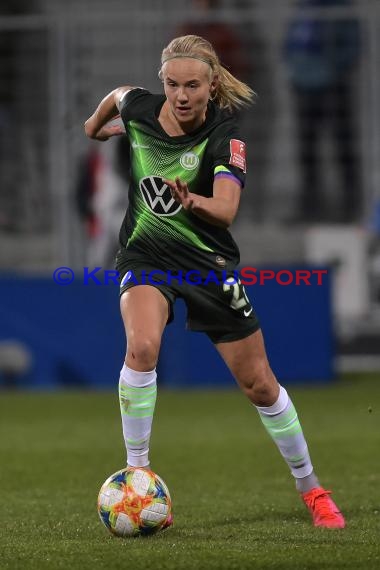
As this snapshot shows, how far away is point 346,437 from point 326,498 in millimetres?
3802

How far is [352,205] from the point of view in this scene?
48.5 feet

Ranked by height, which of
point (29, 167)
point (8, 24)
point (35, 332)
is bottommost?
point (35, 332)

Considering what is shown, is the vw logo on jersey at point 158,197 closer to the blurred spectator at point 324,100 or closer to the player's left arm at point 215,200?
the player's left arm at point 215,200

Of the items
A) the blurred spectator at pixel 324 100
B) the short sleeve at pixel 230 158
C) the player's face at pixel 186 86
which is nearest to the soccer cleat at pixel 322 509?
the short sleeve at pixel 230 158

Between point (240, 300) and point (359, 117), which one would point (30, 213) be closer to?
point (359, 117)

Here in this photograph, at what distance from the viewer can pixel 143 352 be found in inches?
→ 210

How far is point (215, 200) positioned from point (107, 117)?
93 cm

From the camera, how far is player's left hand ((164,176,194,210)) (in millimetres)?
5059

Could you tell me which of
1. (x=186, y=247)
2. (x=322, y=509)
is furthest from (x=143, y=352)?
(x=322, y=509)

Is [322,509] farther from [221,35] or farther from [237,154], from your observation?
[221,35]

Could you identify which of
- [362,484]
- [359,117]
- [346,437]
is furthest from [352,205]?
[362,484]

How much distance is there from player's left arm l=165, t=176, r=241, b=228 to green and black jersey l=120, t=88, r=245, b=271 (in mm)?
120

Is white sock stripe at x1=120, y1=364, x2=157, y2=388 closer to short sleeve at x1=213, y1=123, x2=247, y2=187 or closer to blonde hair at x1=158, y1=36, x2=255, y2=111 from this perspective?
short sleeve at x1=213, y1=123, x2=247, y2=187

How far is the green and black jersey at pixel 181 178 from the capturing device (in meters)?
5.54
